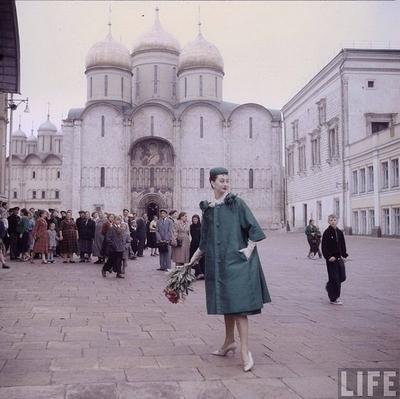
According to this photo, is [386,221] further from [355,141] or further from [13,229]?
[13,229]

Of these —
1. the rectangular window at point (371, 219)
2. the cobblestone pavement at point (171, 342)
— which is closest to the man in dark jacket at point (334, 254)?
the cobblestone pavement at point (171, 342)

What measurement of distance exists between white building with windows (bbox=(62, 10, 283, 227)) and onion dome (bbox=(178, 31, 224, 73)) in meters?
3.73

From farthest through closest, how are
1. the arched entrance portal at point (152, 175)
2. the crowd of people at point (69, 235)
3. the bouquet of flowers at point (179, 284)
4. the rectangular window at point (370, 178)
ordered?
the arched entrance portal at point (152, 175)
the rectangular window at point (370, 178)
the crowd of people at point (69, 235)
the bouquet of flowers at point (179, 284)

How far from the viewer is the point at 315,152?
44.7 meters

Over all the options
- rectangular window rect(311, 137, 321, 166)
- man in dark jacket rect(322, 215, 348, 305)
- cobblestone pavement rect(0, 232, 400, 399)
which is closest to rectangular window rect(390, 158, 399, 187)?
rectangular window rect(311, 137, 321, 166)

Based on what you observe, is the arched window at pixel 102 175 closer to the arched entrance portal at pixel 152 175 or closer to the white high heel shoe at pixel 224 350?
the arched entrance portal at pixel 152 175

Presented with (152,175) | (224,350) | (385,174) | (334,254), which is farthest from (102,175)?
(224,350)

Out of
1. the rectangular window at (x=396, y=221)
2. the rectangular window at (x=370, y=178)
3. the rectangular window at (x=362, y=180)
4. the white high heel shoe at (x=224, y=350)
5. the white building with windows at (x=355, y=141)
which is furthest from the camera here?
the rectangular window at (x=362, y=180)

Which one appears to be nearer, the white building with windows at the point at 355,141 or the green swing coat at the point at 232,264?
the green swing coat at the point at 232,264

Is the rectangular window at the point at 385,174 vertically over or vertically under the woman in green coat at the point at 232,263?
over

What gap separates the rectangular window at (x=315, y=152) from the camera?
144 feet

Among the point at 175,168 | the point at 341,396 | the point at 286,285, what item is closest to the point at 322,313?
the point at 286,285

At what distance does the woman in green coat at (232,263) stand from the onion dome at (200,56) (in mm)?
50092

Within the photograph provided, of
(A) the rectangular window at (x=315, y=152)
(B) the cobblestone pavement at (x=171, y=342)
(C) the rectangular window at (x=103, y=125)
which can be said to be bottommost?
(B) the cobblestone pavement at (x=171, y=342)
